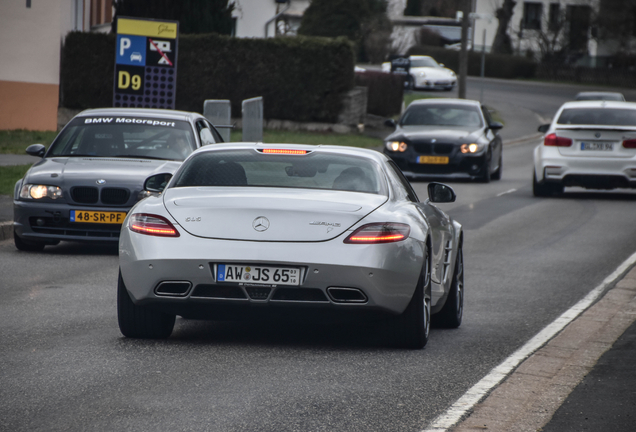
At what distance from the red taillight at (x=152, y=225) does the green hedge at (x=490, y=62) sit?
236 feet

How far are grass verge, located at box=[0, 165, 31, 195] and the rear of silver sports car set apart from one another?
32.4 ft

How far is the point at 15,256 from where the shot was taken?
1141 cm

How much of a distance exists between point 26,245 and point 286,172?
5.50m

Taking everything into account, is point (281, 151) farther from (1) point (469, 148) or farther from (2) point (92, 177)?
(1) point (469, 148)

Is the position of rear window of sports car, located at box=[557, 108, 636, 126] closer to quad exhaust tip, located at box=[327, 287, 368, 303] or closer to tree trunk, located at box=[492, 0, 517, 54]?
quad exhaust tip, located at box=[327, 287, 368, 303]

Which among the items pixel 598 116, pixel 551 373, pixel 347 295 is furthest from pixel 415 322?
pixel 598 116

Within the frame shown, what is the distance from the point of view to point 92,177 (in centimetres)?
1132

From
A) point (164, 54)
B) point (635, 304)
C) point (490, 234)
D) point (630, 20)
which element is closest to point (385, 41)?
point (630, 20)

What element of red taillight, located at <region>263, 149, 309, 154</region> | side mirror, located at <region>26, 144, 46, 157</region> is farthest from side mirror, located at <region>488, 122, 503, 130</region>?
red taillight, located at <region>263, 149, 309, 154</region>

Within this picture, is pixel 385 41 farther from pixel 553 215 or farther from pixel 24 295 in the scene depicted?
pixel 24 295

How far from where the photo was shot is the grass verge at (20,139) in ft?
77.6

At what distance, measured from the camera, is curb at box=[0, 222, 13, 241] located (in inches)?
504

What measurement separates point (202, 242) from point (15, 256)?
555 cm

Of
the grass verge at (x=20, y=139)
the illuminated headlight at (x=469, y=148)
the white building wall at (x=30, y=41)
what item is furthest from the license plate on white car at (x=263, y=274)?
the white building wall at (x=30, y=41)
